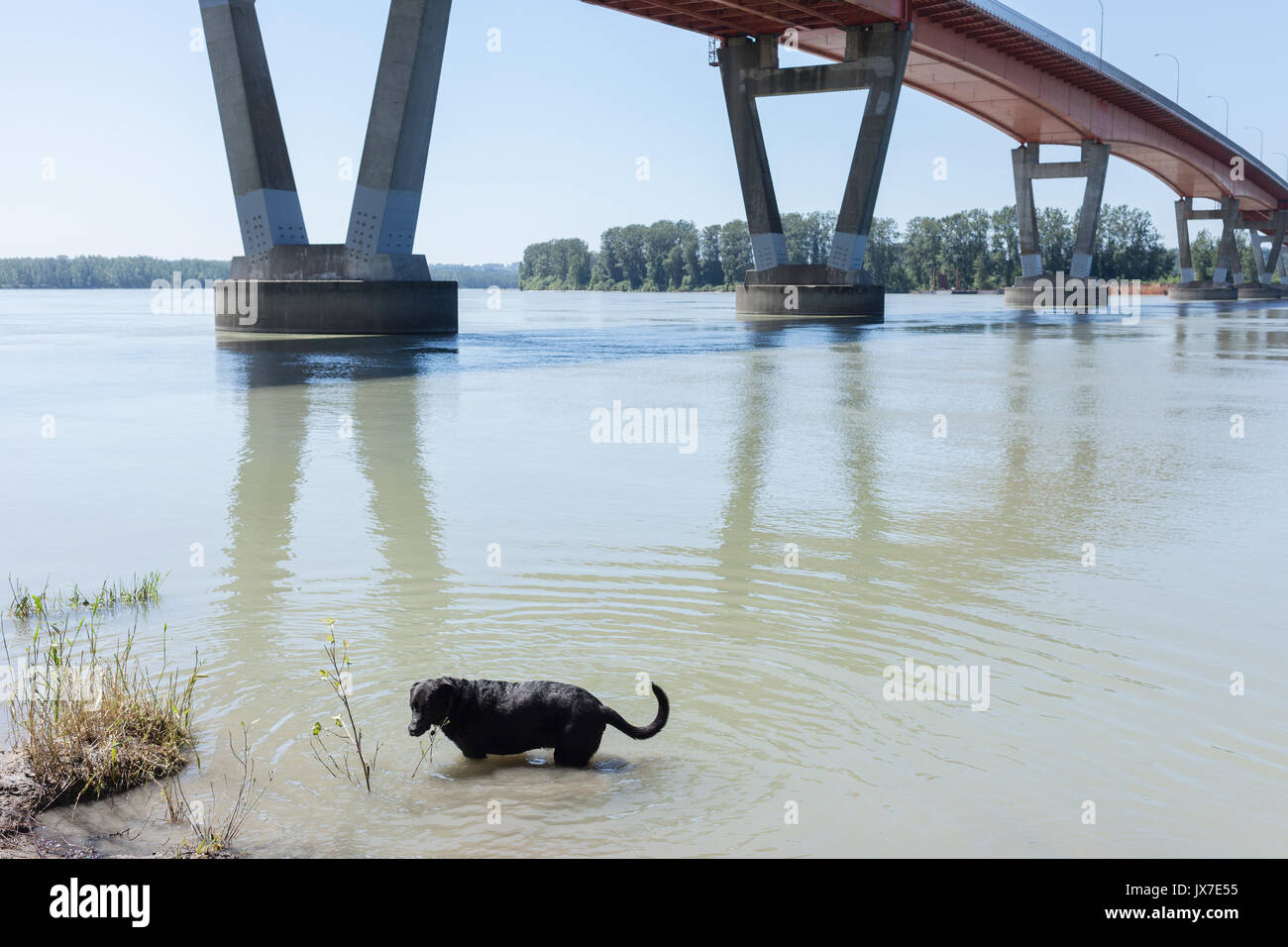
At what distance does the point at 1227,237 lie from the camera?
355 feet

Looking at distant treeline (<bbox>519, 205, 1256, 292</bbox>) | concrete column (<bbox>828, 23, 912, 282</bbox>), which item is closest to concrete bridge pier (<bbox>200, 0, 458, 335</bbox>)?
concrete column (<bbox>828, 23, 912, 282</bbox>)

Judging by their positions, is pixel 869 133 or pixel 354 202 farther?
pixel 869 133

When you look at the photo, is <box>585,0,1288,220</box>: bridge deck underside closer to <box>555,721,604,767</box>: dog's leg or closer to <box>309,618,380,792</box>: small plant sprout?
<box>309,618,380,792</box>: small plant sprout

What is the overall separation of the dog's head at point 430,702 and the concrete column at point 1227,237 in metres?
115

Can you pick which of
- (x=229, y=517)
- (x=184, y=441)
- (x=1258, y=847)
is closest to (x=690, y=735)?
(x=1258, y=847)

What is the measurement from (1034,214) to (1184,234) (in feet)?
146

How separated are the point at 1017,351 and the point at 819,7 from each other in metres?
20.2

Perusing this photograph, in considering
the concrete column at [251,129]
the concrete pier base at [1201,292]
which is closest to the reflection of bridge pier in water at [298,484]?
the concrete column at [251,129]

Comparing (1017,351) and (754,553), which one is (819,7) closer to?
(1017,351)

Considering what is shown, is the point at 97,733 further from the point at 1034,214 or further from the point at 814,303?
the point at 1034,214

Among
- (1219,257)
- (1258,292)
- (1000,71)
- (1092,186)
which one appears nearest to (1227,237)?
(1219,257)

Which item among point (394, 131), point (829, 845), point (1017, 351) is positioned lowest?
point (829, 845)
